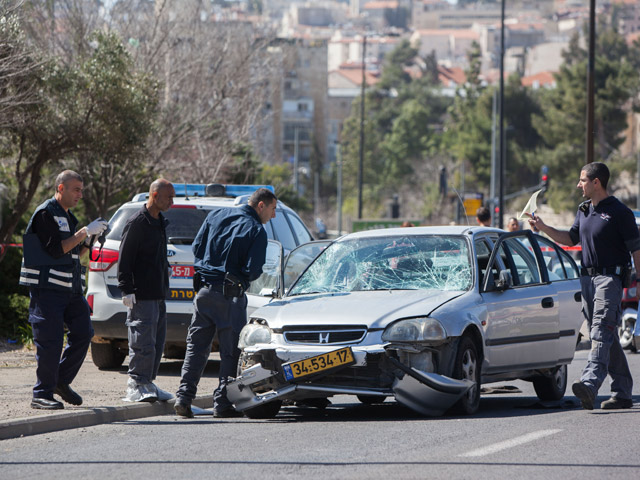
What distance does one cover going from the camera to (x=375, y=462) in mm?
7383

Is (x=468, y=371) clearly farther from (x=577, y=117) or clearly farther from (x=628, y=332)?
(x=577, y=117)

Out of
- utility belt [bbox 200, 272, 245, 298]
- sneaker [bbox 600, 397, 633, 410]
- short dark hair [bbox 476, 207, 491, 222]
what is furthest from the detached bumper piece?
short dark hair [bbox 476, 207, 491, 222]

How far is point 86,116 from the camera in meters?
21.7

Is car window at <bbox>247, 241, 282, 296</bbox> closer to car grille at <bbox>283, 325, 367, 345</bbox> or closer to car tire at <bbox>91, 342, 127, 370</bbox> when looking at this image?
car tire at <bbox>91, 342, 127, 370</bbox>

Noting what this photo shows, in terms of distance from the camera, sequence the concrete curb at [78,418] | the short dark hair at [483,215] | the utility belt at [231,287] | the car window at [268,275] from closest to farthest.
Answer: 1. the concrete curb at [78,418]
2. the utility belt at [231,287]
3. the car window at [268,275]
4. the short dark hair at [483,215]

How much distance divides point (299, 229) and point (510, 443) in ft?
22.7

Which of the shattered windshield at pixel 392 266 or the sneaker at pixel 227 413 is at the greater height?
the shattered windshield at pixel 392 266

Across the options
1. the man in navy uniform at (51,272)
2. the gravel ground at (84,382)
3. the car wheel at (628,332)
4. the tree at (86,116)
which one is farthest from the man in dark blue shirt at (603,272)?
the tree at (86,116)

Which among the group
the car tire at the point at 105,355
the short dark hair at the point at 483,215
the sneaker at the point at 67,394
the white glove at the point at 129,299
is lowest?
the car tire at the point at 105,355

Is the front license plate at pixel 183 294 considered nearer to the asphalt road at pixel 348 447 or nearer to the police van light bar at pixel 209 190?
the police van light bar at pixel 209 190

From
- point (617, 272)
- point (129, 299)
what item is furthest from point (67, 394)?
point (617, 272)

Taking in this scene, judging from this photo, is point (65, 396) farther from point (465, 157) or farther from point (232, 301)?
point (465, 157)

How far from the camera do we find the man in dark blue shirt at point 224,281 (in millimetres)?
9656

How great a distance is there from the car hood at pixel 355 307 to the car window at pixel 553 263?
80.1 inches
